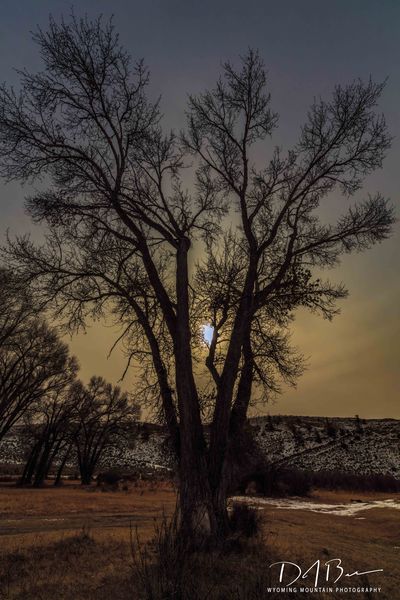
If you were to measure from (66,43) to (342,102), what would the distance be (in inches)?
257

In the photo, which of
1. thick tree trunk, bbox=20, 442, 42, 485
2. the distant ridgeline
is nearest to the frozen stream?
the distant ridgeline

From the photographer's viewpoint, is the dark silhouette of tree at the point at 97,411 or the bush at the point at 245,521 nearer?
the bush at the point at 245,521

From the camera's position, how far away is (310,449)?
55344mm

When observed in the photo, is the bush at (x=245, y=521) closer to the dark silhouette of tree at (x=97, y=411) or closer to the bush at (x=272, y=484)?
the bush at (x=272, y=484)

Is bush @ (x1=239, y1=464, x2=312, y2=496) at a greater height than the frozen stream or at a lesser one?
greater

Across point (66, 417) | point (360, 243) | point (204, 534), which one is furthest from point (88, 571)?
point (66, 417)

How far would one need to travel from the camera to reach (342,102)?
10.6 m

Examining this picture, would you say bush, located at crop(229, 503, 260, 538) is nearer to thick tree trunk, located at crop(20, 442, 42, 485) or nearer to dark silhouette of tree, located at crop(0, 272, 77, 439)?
dark silhouette of tree, located at crop(0, 272, 77, 439)

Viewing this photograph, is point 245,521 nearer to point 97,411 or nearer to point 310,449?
point 97,411

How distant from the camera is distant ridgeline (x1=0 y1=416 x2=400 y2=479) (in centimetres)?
4900

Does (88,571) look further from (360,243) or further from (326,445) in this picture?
(326,445)

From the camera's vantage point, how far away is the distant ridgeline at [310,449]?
49.0 m
